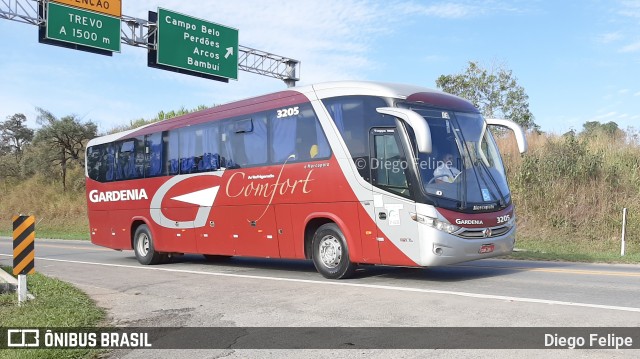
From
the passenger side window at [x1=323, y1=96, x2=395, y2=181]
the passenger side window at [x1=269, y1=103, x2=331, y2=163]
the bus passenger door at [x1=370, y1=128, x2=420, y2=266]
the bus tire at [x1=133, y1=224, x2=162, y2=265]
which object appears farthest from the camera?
the bus tire at [x1=133, y1=224, x2=162, y2=265]

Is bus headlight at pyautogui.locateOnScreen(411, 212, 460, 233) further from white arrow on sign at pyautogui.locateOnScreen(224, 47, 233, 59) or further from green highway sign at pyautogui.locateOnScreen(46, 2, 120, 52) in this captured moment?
white arrow on sign at pyautogui.locateOnScreen(224, 47, 233, 59)

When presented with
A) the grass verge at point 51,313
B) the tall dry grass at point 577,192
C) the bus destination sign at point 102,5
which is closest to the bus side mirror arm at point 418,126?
the grass verge at point 51,313

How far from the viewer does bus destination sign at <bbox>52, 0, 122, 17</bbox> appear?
19062 millimetres

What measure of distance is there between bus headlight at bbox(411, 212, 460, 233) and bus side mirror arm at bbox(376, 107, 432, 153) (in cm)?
124

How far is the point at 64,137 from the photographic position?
46812 mm

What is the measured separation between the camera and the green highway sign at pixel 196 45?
21250 millimetres

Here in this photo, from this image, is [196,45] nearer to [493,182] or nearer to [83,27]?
[83,27]

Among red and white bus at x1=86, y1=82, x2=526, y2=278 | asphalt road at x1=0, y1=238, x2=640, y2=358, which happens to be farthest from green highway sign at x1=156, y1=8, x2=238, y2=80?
asphalt road at x1=0, y1=238, x2=640, y2=358

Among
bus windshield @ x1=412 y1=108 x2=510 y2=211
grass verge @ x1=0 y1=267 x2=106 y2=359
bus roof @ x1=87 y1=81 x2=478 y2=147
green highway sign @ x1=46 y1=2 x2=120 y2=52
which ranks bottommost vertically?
grass verge @ x1=0 y1=267 x2=106 y2=359

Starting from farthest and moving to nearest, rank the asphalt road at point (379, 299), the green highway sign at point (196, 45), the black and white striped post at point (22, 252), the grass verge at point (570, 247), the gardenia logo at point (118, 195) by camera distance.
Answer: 1. the green highway sign at point (196, 45)
2. the grass verge at point (570, 247)
3. the gardenia logo at point (118, 195)
4. the black and white striped post at point (22, 252)
5. the asphalt road at point (379, 299)

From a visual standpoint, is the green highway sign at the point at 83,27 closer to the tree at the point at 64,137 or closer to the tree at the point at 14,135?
the tree at the point at 64,137

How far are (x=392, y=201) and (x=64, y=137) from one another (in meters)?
43.7

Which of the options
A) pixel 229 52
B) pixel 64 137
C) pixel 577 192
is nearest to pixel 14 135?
pixel 64 137

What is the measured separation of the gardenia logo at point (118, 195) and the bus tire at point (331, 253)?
22.6ft
